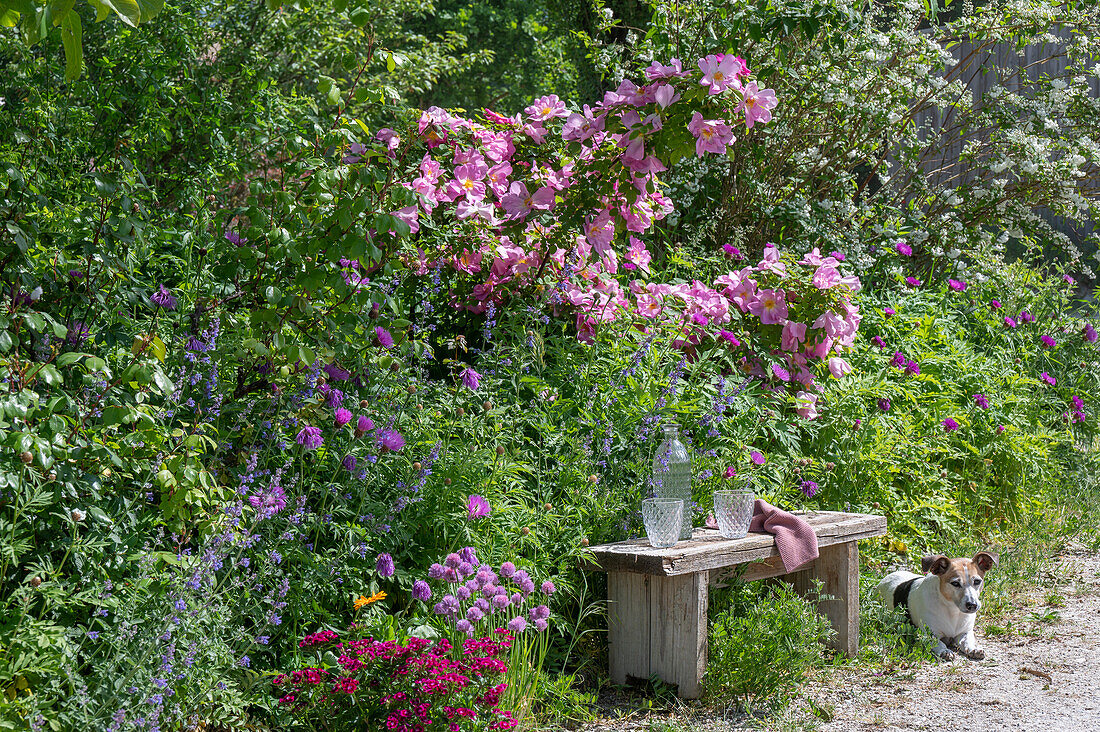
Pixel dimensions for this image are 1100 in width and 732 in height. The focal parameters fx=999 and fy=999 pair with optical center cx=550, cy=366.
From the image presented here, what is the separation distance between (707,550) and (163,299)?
1.89 m

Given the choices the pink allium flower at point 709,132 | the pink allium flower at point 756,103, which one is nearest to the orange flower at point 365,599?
the pink allium flower at point 709,132

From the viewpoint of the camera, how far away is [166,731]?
2332 millimetres

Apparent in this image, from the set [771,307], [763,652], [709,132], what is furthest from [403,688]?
[771,307]

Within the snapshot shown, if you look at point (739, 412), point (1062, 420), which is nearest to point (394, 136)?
point (739, 412)

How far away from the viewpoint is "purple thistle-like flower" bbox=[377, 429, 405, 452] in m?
2.95

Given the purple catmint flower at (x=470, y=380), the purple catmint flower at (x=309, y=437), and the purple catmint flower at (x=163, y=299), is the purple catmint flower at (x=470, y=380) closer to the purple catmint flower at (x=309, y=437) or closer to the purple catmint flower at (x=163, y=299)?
the purple catmint flower at (x=309, y=437)

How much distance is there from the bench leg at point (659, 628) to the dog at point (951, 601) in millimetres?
1061

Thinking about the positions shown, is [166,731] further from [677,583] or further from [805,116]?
[805,116]

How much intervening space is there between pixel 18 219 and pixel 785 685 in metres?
2.71

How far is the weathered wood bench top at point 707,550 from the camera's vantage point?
3.12 meters

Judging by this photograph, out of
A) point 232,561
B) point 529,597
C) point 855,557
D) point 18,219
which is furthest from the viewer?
point 855,557

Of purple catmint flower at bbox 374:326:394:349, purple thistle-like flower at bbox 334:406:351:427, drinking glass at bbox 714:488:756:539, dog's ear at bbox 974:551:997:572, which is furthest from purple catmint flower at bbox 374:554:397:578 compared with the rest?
dog's ear at bbox 974:551:997:572

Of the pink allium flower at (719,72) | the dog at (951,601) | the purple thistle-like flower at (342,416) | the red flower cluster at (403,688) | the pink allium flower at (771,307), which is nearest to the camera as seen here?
the red flower cluster at (403,688)

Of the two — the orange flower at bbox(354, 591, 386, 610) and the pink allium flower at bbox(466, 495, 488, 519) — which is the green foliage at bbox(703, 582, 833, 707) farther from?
the orange flower at bbox(354, 591, 386, 610)
